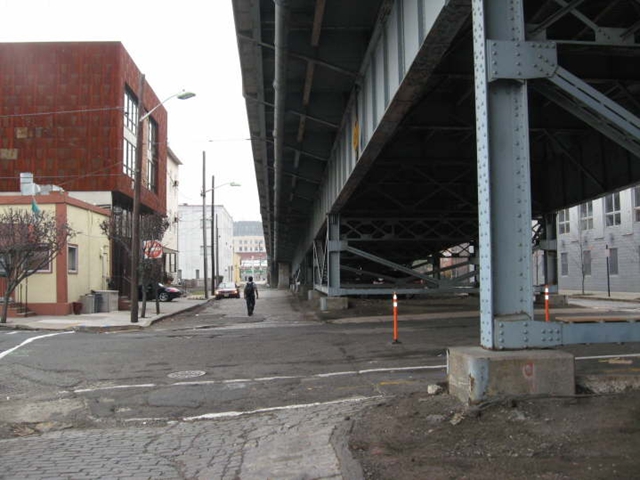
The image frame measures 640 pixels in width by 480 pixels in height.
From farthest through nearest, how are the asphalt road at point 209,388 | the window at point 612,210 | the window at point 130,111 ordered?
the window at point 612,210 < the window at point 130,111 < the asphalt road at point 209,388

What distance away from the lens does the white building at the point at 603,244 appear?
37125mm

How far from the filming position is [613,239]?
39188 mm

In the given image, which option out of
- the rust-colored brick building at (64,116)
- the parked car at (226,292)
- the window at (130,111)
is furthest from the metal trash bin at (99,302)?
the parked car at (226,292)

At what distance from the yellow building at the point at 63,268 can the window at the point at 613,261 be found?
3330 centimetres

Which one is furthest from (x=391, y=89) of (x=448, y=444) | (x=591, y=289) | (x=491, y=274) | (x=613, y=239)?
(x=591, y=289)

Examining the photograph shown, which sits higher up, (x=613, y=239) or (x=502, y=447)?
(x=613, y=239)

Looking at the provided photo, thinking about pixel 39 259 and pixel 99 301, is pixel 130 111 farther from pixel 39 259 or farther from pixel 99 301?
pixel 39 259

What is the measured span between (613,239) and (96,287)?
32979mm

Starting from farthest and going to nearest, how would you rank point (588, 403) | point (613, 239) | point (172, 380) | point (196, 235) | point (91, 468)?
point (196, 235) < point (613, 239) < point (172, 380) < point (588, 403) < point (91, 468)

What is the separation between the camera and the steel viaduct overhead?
19.5ft

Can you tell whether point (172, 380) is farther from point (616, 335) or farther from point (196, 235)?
point (196, 235)

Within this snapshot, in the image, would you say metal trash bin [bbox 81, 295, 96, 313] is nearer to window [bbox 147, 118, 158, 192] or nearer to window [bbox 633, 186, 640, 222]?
window [bbox 147, 118, 158, 192]

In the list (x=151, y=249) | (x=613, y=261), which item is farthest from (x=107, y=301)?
(x=613, y=261)

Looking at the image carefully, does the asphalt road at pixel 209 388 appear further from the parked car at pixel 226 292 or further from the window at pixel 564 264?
the window at pixel 564 264
